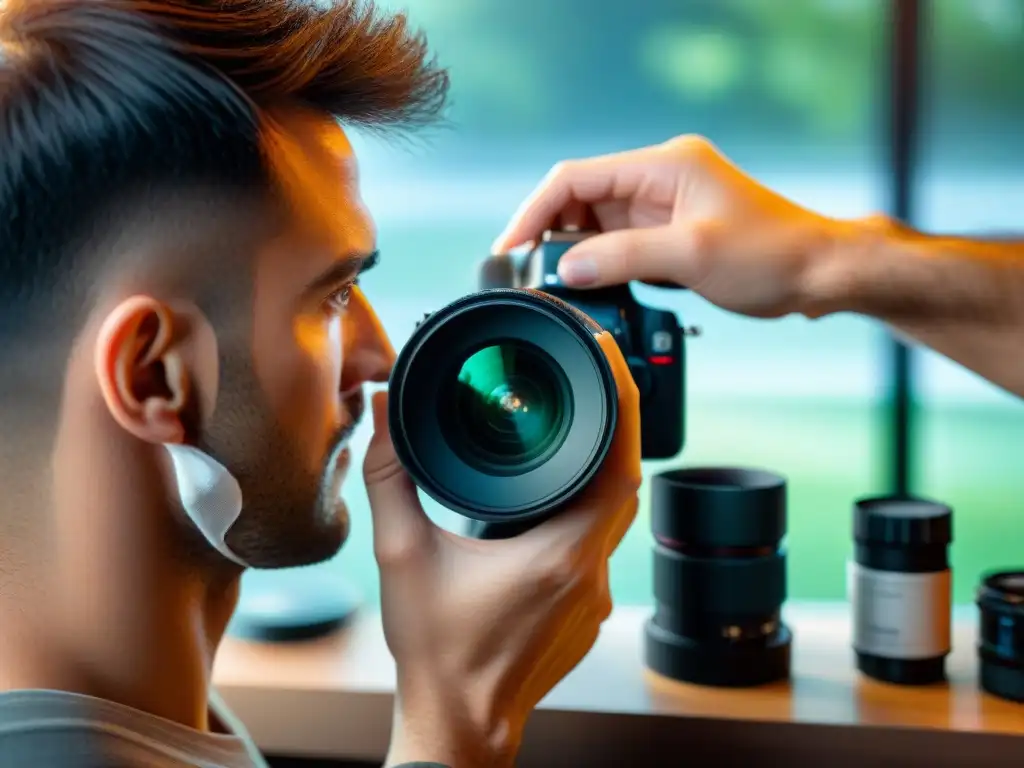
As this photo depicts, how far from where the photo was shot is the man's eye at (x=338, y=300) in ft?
2.23

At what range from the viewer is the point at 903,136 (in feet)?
3.30

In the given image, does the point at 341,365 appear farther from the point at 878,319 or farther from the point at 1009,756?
the point at 1009,756

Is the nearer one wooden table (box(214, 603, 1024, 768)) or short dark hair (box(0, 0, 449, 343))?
short dark hair (box(0, 0, 449, 343))

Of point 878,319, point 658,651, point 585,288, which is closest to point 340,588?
point 658,651

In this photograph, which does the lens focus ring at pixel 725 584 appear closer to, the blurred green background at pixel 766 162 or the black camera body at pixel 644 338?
the black camera body at pixel 644 338

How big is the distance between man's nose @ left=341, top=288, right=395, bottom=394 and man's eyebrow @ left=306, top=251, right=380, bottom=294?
0.04 meters

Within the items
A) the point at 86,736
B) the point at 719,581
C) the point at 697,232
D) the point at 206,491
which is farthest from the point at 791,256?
the point at 86,736

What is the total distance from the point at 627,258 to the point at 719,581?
0.27 m

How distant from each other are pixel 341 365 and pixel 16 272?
21cm

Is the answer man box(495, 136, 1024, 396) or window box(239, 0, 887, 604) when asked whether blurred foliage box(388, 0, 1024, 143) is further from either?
man box(495, 136, 1024, 396)

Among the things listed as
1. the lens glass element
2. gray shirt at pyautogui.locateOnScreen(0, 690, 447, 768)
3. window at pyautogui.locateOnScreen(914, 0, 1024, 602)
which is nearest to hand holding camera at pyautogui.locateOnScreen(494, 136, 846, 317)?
the lens glass element

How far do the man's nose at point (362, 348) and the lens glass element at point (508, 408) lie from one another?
0.25 feet

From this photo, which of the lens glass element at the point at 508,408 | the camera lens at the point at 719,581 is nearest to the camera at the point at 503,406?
the lens glass element at the point at 508,408

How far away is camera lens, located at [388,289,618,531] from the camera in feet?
2.00
